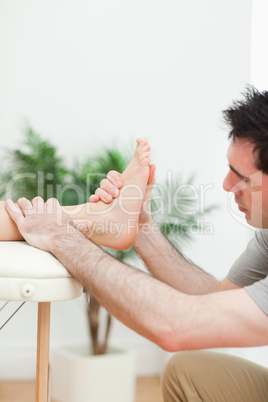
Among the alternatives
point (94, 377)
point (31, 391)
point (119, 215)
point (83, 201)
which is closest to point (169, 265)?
point (119, 215)

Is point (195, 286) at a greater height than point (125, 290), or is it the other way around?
point (125, 290)

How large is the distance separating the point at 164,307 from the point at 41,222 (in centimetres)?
36

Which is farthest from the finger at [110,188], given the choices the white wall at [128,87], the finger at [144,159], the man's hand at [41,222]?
the white wall at [128,87]

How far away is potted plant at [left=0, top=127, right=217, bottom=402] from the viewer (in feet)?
7.82

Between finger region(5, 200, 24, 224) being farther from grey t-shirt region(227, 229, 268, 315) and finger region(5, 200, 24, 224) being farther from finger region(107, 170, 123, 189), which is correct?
grey t-shirt region(227, 229, 268, 315)

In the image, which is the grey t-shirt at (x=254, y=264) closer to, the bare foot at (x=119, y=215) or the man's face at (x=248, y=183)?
the man's face at (x=248, y=183)

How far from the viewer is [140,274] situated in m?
1.07

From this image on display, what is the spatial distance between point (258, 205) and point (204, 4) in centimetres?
191

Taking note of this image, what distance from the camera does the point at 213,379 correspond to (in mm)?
1338

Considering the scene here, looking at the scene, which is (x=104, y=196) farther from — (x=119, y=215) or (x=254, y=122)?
(x=254, y=122)

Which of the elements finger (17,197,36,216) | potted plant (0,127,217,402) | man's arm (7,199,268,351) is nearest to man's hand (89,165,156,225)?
finger (17,197,36,216)

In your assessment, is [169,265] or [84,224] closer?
[84,224]

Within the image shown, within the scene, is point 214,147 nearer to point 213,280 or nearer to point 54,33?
point 54,33

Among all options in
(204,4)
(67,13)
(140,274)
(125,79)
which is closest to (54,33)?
(67,13)
